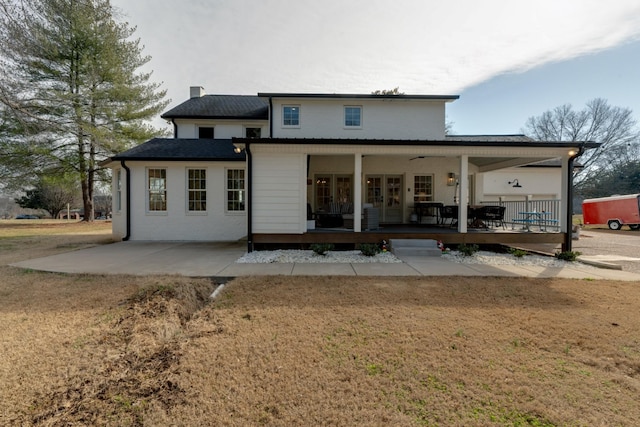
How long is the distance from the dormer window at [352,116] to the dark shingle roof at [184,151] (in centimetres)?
472

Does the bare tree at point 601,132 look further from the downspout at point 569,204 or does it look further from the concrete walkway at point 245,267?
the concrete walkway at point 245,267

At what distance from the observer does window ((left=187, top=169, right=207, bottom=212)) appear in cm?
1155

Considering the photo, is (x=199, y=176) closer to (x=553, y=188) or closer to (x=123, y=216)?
(x=123, y=216)

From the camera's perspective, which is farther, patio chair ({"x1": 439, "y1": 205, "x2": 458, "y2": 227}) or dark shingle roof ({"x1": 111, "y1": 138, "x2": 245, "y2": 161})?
dark shingle roof ({"x1": 111, "y1": 138, "x2": 245, "y2": 161})

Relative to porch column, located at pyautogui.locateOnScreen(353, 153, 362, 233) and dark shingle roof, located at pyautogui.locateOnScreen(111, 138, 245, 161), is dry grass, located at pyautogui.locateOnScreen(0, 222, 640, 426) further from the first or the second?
dark shingle roof, located at pyautogui.locateOnScreen(111, 138, 245, 161)

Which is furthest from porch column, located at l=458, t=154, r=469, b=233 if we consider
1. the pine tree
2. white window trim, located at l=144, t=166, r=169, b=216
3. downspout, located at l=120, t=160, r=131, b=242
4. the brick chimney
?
the pine tree

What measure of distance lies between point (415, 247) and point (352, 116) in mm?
6621

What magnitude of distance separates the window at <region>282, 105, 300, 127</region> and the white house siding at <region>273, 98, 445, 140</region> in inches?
6.3

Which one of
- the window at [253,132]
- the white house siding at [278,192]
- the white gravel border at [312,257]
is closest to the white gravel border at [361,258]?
the white gravel border at [312,257]

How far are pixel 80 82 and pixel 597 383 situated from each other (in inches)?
1016

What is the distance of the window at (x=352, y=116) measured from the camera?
1245cm

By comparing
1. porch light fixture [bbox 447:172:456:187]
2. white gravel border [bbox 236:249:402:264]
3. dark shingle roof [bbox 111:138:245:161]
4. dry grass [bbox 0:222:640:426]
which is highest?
dark shingle roof [bbox 111:138:245:161]

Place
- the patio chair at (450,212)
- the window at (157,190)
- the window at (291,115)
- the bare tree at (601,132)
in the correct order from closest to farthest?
the patio chair at (450,212), the window at (157,190), the window at (291,115), the bare tree at (601,132)

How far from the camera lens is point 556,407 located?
219 cm
